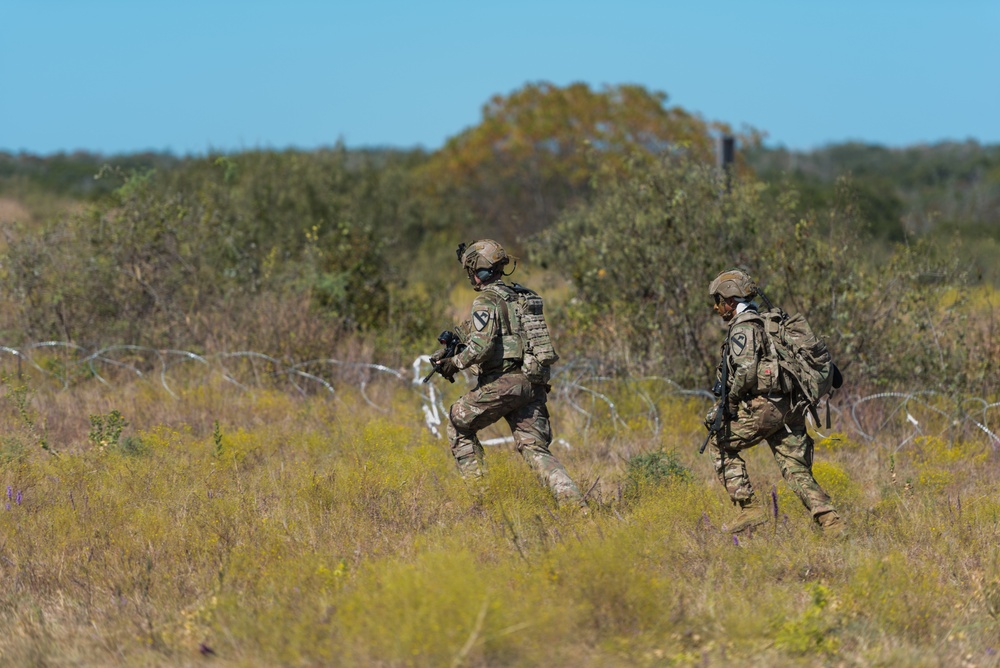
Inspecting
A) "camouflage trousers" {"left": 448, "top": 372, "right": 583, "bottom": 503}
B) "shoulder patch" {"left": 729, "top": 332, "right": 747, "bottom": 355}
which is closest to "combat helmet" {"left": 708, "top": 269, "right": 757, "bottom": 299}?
"shoulder patch" {"left": 729, "top": 332, "right": 747, "bottom": 355}

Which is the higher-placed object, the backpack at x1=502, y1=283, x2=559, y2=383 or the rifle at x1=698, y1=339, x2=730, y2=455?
the backpack at x1=502, y1=283, x2=559, y2=383

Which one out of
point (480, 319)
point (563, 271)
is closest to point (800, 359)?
point (480, 319)

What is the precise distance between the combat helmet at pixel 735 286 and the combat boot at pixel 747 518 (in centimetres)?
119

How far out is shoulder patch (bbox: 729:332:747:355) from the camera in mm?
6152

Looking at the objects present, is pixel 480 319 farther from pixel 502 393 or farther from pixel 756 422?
pixel 756 422

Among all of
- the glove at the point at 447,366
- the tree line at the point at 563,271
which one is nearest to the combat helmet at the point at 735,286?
the glove at the point at 447,366

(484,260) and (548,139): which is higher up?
(548,139)

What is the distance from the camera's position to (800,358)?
20.3 ft

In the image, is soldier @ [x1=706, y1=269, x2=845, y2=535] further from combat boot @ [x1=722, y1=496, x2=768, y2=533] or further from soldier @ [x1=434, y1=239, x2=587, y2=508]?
soldier @ [x1=434, y1=239, x2=587, y2=508]

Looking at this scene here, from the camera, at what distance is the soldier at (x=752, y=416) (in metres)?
6.18

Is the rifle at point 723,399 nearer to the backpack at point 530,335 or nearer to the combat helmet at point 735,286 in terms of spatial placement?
the combat helmet at point 735,286

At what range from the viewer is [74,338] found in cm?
1163

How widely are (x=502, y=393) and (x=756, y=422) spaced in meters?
1.49

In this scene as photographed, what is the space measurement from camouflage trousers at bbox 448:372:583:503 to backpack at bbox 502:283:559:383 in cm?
9
